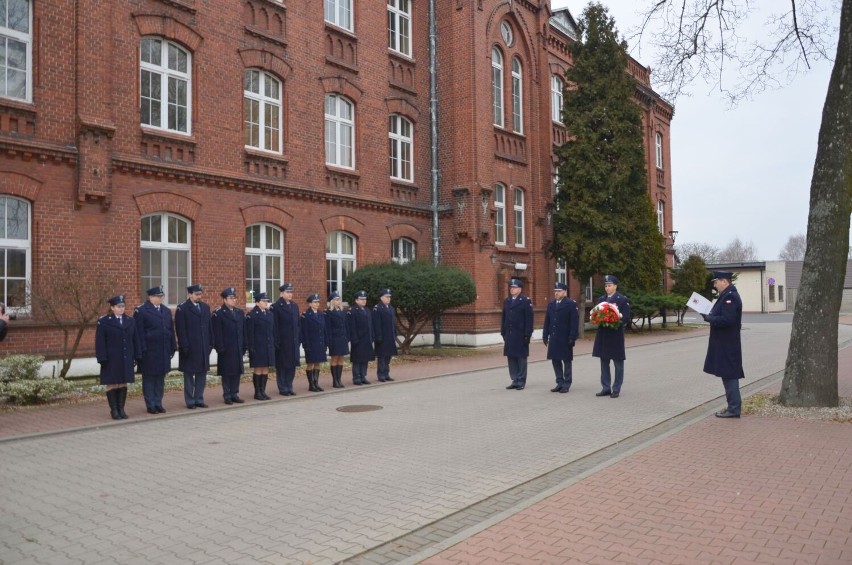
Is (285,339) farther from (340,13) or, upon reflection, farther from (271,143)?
(340,13)

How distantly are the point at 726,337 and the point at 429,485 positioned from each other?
555 cm

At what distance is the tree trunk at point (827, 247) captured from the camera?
9969mm

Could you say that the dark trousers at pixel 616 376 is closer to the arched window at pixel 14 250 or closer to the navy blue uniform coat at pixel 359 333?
the navy blue uniform coat at pixel 359 333

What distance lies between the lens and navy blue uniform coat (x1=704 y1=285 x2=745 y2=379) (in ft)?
31.8

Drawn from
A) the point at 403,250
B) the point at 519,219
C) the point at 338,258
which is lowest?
the point at 338,258

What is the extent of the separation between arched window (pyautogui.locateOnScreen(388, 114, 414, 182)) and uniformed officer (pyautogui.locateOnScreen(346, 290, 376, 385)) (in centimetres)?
949

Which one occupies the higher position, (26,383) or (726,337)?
(726,337)

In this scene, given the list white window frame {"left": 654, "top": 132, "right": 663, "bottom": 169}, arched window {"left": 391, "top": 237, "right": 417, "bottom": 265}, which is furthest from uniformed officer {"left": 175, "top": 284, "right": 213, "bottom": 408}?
white window frame {"left": 654, "top": 132, "right": 663, "bottom": 169}

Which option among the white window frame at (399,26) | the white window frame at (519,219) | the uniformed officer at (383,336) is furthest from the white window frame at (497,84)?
the uniformed officer at (383,336)

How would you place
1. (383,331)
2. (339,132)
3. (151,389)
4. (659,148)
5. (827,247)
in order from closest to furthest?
(827,247) → (151,389) → (383,331) → (339,132) → (659,148)

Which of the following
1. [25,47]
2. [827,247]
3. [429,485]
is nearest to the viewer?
[429,485]

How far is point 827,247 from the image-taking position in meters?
10.1

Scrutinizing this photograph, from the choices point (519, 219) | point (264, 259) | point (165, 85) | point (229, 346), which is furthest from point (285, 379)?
Answer: point (519, 219)

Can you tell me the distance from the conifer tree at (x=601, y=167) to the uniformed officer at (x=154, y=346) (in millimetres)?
19232
